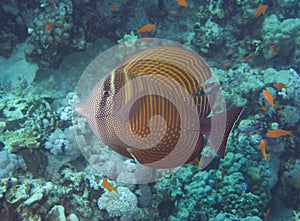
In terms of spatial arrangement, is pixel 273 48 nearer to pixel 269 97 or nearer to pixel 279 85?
pixel 279 85

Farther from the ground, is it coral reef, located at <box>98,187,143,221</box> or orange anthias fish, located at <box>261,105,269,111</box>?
orange anthias fish, located at <box>261,105,269,111</box>

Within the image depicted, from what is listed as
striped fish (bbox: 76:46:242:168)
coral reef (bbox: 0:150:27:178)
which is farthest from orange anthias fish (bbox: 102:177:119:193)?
striped fish (bbox: 76:46:242:168)

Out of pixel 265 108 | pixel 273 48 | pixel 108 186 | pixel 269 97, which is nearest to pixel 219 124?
pixel 108 186

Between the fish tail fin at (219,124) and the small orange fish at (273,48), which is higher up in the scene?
the fish tail fin at (219,124)

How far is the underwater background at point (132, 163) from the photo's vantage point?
3.49 metres

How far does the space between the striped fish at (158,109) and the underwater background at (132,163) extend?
2.02m

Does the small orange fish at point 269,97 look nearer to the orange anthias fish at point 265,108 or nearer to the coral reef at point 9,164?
the orange anthias fish at point 265,108

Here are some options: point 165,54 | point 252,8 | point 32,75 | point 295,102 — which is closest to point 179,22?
point 252,8

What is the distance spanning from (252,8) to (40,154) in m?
5.71

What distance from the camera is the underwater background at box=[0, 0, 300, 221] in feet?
11.4

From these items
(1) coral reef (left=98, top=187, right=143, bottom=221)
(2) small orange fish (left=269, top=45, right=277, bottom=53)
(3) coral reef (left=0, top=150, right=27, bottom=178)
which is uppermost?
(2) small orange fish (left=269, top=45, right=277, bottom=53)

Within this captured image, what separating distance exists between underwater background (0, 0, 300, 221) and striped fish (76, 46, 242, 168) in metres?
2.02

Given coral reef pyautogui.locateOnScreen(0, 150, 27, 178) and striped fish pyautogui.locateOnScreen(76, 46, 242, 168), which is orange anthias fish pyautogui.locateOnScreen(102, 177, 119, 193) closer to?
coral reef pyautogui.locateOnScreen(0, 150, 27, 178)

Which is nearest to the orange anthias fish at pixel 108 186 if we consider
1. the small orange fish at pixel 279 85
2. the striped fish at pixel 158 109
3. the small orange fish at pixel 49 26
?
the striped fish at pixel 158 109
